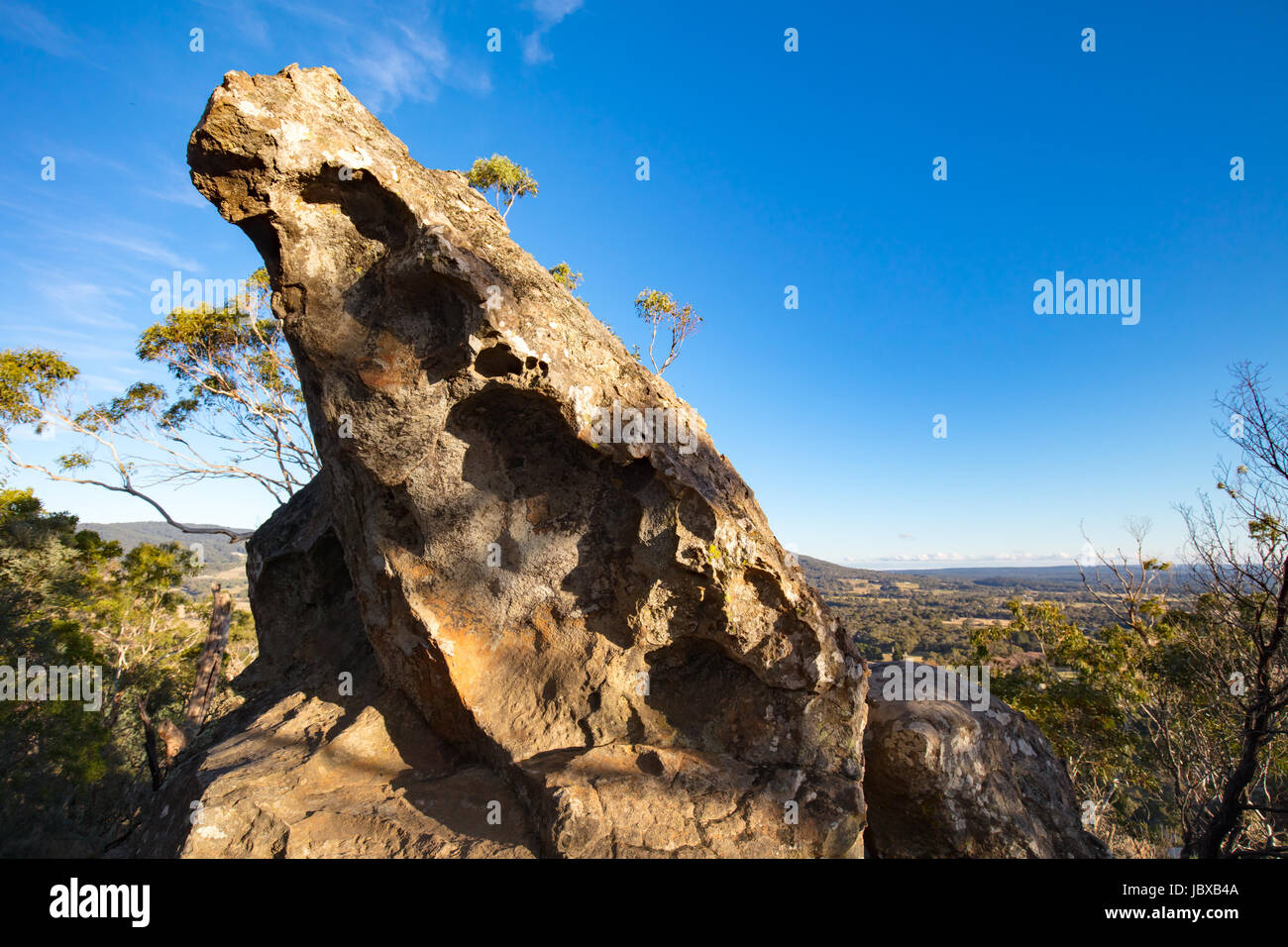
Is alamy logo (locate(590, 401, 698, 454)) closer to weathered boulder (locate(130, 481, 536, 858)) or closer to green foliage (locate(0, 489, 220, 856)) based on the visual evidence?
weathered boulder (locate(130, 481, 536, 858))

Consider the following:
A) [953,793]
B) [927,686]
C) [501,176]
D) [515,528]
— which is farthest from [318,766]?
[501,176]

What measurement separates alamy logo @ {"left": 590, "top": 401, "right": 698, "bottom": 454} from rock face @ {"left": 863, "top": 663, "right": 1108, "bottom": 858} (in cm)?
391

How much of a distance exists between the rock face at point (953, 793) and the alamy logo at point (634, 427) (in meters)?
3.91

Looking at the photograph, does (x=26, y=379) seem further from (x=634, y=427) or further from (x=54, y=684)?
(x=634, y=427)

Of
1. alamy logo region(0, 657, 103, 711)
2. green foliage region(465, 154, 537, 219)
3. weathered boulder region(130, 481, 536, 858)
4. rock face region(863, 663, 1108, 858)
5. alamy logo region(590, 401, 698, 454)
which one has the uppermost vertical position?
green foliage region(465, 154, 537, 219)

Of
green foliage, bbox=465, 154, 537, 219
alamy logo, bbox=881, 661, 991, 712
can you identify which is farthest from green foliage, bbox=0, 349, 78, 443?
alamy logo, bbox=881, 661, 991, 712

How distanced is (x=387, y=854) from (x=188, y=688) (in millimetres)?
25266

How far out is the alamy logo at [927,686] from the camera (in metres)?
7.16

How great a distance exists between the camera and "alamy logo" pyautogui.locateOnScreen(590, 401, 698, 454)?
5500 mm
